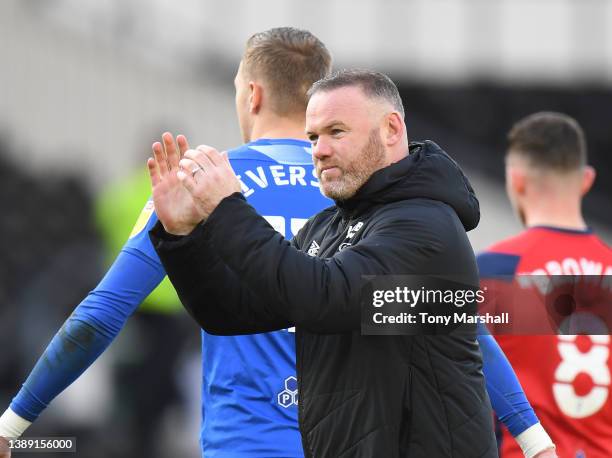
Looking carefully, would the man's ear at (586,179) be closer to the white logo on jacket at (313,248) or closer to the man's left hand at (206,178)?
the white logo on jacket at (313,248)

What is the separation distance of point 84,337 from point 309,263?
120 centimetres

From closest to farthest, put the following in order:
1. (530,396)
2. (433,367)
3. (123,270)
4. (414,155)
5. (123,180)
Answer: (433,367), (414,155), (123,270), (530,396), (123,180)

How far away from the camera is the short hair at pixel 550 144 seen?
5.23 metres

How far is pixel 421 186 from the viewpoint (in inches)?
121

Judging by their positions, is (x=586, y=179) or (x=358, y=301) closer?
(x=358, y=301)

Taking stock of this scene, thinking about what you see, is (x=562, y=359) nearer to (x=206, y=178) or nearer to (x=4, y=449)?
(x=4, y=449)

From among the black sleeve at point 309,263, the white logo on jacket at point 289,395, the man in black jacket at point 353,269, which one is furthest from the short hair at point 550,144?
the black sleeve at point 309,263

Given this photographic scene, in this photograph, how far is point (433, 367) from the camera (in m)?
2.95

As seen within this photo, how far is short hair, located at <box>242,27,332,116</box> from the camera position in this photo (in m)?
4.22

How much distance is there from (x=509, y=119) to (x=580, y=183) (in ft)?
28.1

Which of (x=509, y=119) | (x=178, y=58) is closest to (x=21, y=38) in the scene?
(x=178, y=58)

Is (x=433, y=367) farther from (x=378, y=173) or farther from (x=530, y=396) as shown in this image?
(x=530, y=396)

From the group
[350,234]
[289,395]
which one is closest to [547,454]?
[289,395]

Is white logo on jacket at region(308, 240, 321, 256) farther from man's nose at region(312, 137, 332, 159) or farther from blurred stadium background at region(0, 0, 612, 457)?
blurred stadium background at region(0, 0, 612, 457)
